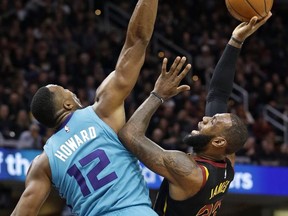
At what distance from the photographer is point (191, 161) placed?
16.3 ft

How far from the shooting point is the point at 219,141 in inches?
200

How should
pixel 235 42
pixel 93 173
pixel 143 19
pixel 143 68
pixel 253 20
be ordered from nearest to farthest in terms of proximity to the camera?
pixel 93 173 → pixel 143 19 → pixel 253 20 → pixel 235 42 → pixel 143 68

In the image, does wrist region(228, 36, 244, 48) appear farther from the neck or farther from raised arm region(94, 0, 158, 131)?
the neck

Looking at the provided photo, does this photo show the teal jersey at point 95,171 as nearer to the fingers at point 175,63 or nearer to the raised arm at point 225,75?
the fingers at point 175,63

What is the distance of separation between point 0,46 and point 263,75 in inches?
231

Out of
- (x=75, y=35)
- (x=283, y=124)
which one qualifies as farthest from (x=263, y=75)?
(x=75, y=35)

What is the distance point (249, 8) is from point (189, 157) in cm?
112

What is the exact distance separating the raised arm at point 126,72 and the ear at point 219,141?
0.60 meters

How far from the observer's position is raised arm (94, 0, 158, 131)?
4770 millimetres

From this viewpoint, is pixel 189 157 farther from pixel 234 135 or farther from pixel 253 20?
pixel 253 20

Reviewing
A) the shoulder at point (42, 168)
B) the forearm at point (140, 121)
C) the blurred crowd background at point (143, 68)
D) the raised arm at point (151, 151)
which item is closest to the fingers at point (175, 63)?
the raised arm at point (151, 151)

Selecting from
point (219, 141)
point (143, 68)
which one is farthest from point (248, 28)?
point (143, 68)

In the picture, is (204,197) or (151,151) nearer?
(151,151)

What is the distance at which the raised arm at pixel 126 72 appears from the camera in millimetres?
4770
